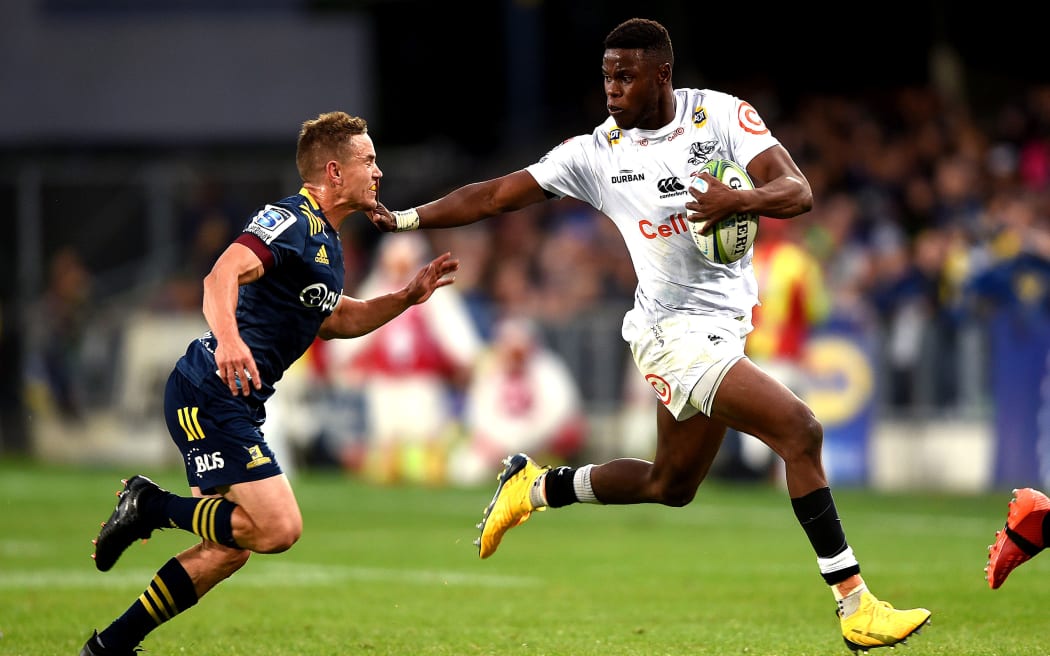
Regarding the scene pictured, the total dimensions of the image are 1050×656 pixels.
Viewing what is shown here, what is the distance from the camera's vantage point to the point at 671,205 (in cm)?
786

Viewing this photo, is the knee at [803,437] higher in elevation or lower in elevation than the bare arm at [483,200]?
lower

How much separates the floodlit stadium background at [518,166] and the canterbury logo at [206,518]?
10.2 meters

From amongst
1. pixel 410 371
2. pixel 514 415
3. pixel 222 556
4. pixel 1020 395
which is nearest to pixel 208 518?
pixel 222 556

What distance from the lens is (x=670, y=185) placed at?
7863 mm

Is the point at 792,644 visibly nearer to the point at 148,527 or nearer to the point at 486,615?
the point at 486,615

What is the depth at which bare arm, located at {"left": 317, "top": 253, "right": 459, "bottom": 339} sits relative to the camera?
788 cm

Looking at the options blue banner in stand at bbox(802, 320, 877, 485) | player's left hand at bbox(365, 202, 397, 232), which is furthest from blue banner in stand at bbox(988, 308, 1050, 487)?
player's left hand at bbox(365, 202, 397, 232)

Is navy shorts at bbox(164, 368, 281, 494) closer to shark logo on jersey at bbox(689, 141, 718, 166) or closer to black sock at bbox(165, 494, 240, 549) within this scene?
black sock at bbox(165, 494, 240, 549)

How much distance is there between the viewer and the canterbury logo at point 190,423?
23.9 feet

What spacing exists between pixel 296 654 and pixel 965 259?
10.4 meters

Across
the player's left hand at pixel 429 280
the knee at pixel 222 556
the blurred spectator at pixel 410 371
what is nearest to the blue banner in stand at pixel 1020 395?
the blurred spectator at pixel 410 371

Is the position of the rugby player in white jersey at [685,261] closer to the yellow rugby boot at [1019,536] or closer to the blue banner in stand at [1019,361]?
the yellow rugby boot at [1019,536]

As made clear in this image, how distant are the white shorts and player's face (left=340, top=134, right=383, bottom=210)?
4.68 ft

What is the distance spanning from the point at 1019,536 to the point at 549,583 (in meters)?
3.68
